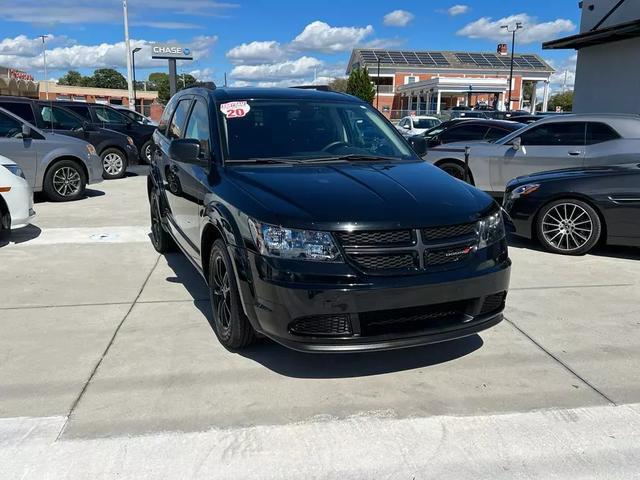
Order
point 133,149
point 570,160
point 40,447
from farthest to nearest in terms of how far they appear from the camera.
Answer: point 133,149
point 570,160
point 40,447

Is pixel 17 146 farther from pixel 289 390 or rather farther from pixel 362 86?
pixel 362 86

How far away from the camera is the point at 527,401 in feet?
11.3

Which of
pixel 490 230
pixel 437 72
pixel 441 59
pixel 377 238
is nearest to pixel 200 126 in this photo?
Answer: pixel 377 238

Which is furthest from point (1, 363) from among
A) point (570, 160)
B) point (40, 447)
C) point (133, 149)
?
point (133, 149)

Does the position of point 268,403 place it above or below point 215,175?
below

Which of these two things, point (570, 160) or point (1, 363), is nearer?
point (1, 363)

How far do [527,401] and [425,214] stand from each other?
126 cm

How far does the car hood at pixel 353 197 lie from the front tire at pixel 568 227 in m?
3.12

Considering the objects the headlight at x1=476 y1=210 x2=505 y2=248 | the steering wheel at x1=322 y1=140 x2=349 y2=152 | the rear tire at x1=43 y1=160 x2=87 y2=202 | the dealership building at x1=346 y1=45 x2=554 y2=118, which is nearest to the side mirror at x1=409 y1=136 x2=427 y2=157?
the steering wheel at x1=322 y1=140 x2=349 y2=152

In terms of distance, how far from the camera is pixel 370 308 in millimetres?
3234

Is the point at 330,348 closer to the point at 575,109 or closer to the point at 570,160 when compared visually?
the point at 570,160

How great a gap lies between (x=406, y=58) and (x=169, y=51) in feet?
189

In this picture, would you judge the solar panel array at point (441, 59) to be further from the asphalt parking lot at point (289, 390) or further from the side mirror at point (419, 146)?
the asphalt parking lot at point (289, 390)

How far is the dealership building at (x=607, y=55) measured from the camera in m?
17.2
